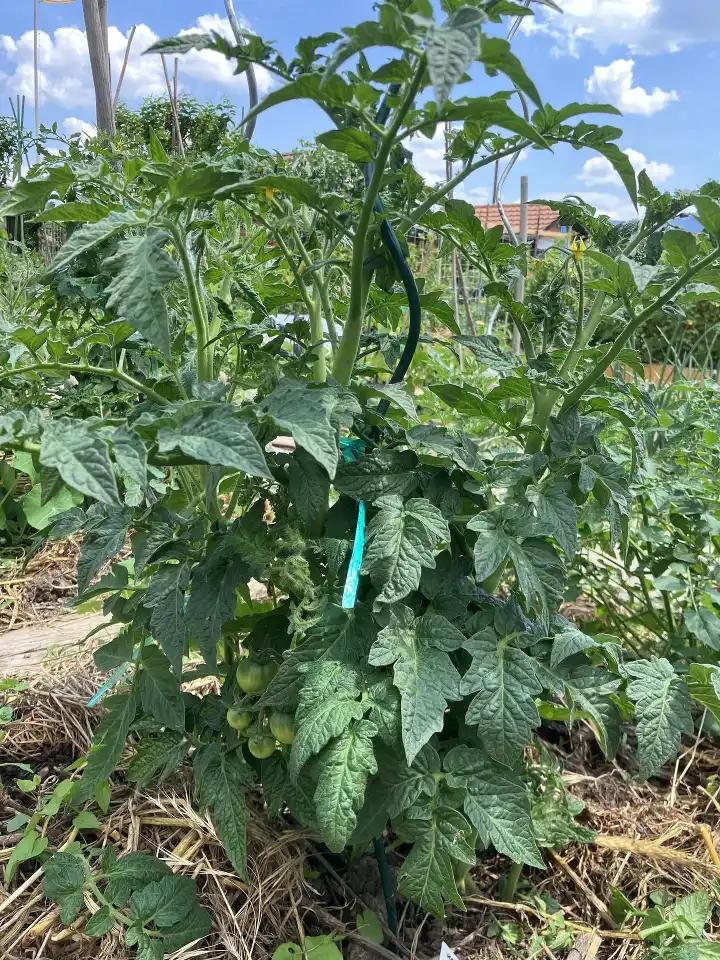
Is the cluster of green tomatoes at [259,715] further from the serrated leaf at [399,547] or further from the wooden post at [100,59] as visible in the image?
the wooden post at [100,59]

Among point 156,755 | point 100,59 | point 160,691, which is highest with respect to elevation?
point 100,59

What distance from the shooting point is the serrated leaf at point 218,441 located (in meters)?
0.79

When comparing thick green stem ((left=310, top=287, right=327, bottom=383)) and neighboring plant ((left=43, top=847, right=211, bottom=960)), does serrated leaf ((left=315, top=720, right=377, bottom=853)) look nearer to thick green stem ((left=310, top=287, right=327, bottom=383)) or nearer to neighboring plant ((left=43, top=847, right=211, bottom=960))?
neighboring plant ((left=43, top=847, right=211, bottom=960))

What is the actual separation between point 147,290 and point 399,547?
0.45 metres

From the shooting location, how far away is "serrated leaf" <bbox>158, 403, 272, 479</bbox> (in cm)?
79

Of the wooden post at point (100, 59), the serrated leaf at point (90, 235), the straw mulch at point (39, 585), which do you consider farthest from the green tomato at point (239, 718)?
the wooden post at point (100, 59)

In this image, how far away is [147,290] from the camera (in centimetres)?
82

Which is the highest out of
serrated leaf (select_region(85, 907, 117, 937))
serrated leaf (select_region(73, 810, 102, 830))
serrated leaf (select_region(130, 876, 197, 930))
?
serrated leaf (select_region(130, 876, 197, 930))

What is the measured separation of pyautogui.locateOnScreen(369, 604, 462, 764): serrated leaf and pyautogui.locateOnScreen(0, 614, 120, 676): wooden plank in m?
1.26

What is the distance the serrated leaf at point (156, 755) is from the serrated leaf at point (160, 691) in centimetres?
5

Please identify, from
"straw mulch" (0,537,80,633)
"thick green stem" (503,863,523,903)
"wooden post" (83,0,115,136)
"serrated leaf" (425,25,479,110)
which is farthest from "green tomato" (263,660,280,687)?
"wooden post" (83,0,115,136)

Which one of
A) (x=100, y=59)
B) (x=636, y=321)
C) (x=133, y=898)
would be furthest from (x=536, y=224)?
(x=133, y=898)

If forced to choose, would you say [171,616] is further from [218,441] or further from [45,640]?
[45,640]

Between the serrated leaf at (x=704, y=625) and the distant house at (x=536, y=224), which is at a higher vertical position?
the distant house at (x=536, y=224)
